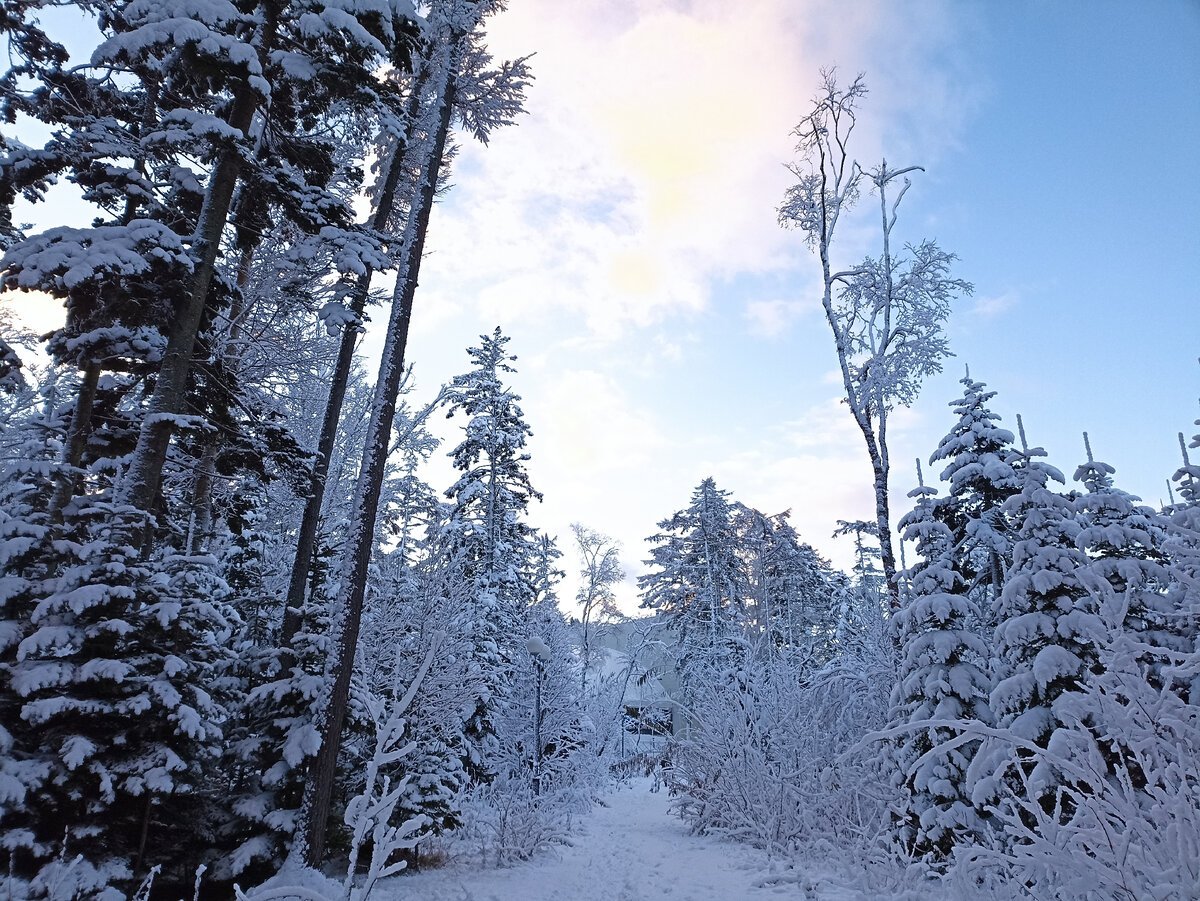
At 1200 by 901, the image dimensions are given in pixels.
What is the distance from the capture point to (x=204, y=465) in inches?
420

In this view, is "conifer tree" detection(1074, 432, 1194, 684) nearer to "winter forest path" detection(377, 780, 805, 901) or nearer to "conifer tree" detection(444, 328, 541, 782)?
"winter forest path" detection(377, 780, 805, 901)

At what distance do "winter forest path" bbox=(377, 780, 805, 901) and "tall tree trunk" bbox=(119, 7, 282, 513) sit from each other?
Result: 606 cm

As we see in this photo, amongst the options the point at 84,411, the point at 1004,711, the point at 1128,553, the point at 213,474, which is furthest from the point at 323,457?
the point at 1128,553

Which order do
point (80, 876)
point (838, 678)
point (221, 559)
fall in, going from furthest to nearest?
point (221, 559), point (838, 678), point (80, 876)

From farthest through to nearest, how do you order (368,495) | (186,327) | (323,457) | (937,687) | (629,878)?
(323,457) → (629,878) → (368,495) → (937,687) → (186,327)

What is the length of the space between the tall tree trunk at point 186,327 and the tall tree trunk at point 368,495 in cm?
247

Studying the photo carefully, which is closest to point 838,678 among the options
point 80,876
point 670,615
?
point 80,876

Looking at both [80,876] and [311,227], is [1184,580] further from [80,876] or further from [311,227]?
[311,227]

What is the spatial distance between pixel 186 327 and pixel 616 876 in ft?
34.7

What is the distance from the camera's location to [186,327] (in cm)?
855

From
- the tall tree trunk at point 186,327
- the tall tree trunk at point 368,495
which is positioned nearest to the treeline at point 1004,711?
the tall tree trunk at point 368,495

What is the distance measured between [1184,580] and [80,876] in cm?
853

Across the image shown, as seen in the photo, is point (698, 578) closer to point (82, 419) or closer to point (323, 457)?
point (323, 457)

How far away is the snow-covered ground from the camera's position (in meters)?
8.30
